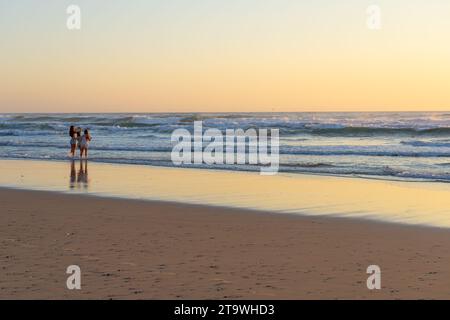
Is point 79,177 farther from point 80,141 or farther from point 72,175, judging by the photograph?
point 80,141

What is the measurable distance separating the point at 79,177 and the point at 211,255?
10523 mm

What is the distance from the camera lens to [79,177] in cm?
1717

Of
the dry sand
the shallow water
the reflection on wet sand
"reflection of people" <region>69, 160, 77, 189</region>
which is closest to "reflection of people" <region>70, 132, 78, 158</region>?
"reflection of people" <region>69, 160, 77, 189</region>

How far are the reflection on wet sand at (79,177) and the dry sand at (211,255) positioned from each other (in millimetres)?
4124

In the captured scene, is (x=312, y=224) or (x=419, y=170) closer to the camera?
(x=312, y=224)

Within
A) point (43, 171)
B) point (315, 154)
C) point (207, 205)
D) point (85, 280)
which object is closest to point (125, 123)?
point (315, 154)

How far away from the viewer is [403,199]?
41.7ft

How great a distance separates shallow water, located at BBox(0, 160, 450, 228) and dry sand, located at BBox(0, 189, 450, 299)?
52.0 inches

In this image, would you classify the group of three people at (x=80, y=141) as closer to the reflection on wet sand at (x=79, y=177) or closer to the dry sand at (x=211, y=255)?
the reflection on wet sand at (x=79, y=177)

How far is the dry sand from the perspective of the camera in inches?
235

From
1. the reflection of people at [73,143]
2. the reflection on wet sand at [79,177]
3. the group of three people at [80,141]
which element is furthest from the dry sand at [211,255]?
the reflection of people at [73,143]

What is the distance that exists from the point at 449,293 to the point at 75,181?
11.8m

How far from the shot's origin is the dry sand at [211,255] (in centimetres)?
596
